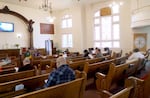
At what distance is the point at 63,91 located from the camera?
6.36ft

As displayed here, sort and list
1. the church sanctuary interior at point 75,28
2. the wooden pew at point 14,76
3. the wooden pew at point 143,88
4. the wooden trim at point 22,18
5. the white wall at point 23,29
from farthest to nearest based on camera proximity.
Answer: the white wall at point 23,29 → the wooden trim at point 22,18 → the church sanctuary interior at point 75,28 → the wooden pew at point 14,76 → the wooden pew at point 143,88

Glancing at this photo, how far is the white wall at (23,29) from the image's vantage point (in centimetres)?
995

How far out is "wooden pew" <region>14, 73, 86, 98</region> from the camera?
1.63 metres

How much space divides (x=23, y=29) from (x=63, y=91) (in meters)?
9.55

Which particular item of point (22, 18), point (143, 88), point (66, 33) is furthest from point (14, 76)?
point (66, 33)

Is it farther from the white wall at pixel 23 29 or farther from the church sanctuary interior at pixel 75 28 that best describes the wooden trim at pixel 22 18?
the white wall at pixel 23 29

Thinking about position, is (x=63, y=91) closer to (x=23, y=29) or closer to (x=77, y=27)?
(x=77, y=27)

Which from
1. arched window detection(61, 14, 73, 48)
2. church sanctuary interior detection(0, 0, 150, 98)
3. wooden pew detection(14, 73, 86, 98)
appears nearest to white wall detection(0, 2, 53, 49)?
church sanctuary interior detection(0, 0, 150, 98)

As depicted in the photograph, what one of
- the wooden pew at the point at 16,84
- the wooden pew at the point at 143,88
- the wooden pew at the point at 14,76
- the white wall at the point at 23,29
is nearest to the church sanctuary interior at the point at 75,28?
the white wall at the point at 23,29

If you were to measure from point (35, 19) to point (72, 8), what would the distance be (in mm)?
2620

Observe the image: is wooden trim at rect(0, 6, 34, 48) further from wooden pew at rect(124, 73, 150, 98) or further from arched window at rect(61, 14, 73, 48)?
wooden pew at rect(124, 73, 150, 98)

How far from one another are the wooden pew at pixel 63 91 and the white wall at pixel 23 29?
8.69 meters

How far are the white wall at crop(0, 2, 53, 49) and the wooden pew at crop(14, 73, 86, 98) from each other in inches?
342

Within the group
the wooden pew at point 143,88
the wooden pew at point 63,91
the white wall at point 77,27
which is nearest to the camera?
the wooden pew at point 63,91
